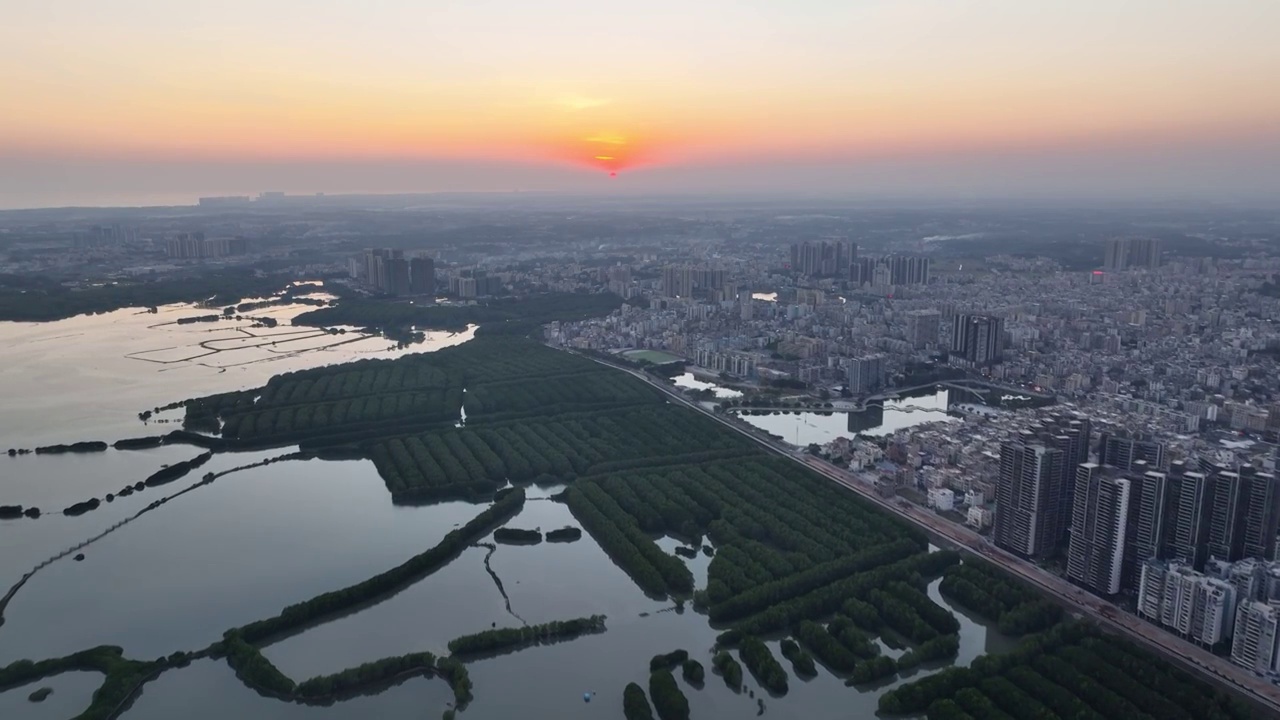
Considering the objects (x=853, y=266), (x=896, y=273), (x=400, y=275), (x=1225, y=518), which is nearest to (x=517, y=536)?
(x=1225, y=518)

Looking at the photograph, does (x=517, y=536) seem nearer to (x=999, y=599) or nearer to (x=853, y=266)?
(x=999, y=599)

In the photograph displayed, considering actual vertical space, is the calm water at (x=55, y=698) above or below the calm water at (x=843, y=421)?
below

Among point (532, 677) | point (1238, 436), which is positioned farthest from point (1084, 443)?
point (532, 677)

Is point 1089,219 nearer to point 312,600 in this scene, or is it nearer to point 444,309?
point 444,309

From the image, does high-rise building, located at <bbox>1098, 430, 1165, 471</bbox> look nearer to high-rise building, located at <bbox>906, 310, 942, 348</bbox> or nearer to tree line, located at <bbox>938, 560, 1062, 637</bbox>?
tree line, located at <bbox>938, 560, 1062, 637</bbox>

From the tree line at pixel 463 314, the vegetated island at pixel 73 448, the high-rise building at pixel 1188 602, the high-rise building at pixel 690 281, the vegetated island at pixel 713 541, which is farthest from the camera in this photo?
the high-rise building at pixel 690 281

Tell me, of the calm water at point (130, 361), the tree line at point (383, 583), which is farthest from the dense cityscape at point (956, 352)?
the tree line at point (383, 583)

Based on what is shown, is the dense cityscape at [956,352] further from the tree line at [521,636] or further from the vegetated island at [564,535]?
the tree line at [521,636]

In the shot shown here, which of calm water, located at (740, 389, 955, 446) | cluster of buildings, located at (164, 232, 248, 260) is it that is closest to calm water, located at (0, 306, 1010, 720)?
calm water, located at (740, 389, 955, 446)
